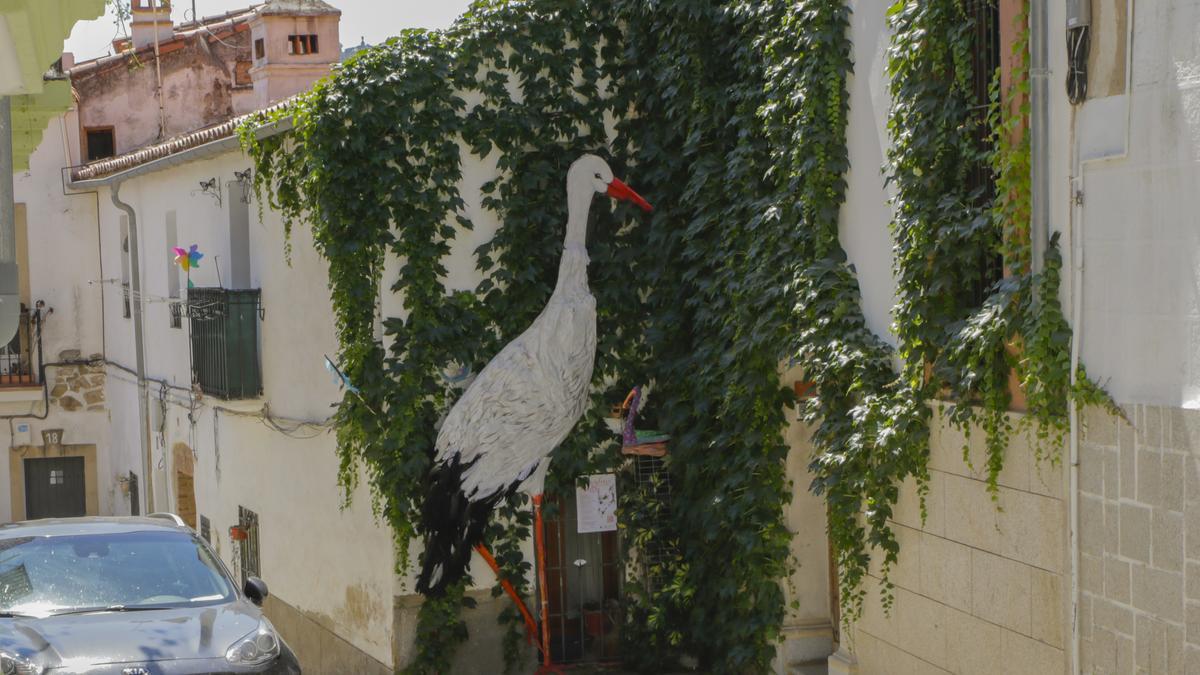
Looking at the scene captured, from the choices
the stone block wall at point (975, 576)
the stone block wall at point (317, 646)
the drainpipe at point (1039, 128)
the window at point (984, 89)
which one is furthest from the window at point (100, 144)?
the drainpipe at point (1039, 128)

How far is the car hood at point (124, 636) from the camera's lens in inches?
298

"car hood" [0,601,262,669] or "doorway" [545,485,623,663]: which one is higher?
"car hood" [0,601,262,669]

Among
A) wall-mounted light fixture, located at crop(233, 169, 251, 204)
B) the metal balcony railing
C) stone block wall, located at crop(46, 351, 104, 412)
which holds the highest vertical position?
wall-mounted light fixture, located at crop(233, 169, 251, 204)

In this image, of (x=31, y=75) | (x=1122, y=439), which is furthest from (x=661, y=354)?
(x=31, y=75)

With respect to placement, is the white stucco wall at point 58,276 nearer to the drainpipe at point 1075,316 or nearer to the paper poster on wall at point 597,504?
the paper poster on wall at point 597,504

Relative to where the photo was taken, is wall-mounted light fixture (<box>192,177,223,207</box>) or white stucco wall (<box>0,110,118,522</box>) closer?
wall-mounted light fixture (<box>192,177,223,207</box>)

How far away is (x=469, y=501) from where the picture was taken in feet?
34.1

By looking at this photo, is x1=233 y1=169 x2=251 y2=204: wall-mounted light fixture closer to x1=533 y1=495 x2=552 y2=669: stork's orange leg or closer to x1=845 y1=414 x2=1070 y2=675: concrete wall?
x1=533 y1=495 x2=552 y2=669: stork's orange leg

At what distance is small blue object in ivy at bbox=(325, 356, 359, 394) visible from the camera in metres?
10.4

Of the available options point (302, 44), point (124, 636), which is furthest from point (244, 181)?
point (124, 636)

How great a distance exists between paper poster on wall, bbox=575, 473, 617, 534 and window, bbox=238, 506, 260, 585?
4.39m

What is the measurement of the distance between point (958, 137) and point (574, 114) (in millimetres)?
3895

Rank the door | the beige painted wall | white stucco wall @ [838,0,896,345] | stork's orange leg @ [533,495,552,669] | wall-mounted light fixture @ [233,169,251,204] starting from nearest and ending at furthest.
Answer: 1. white stucco wall @ [838,0,896,345]
2. the beige painted wall
3. stork's orange leg @ [533,495,552,669]
4. wall-mounted light fixture @ [233,169,251,204]
5. the door

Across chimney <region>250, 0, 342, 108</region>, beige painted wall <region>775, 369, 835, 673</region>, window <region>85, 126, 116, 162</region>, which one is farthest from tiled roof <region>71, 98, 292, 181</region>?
beige painted wall <region>775, 369, 835, 673</region>
